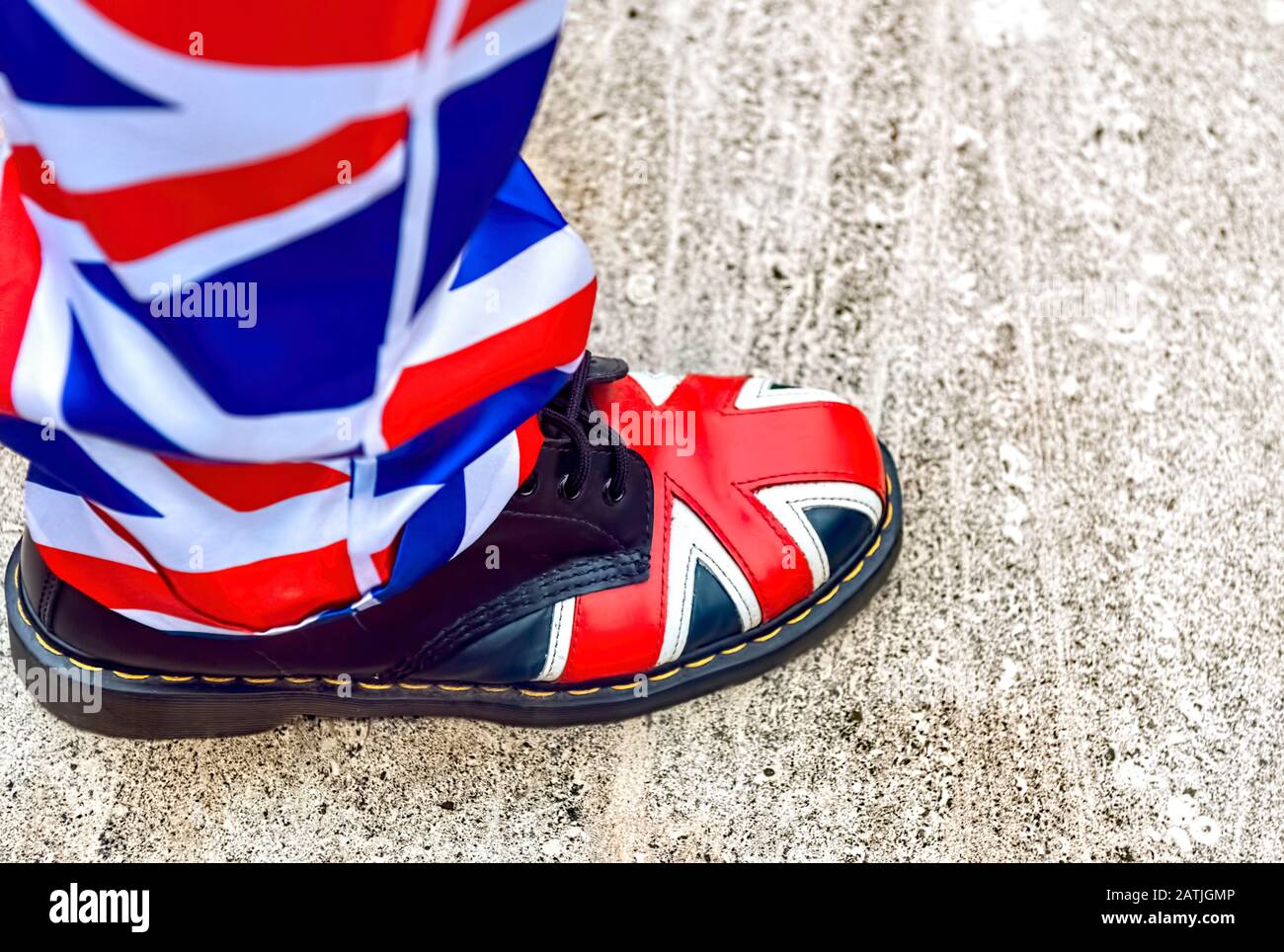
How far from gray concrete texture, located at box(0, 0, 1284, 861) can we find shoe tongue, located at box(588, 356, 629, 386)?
29 centimetres

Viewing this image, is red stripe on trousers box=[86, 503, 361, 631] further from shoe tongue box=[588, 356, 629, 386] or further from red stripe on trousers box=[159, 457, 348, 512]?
shoe tongue box=[588, 356, 629, 386]

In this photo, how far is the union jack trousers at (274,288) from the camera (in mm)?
546

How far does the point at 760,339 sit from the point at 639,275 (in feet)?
0.60

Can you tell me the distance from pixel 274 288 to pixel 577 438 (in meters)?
0.38

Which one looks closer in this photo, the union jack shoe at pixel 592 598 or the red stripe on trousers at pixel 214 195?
the red stripe on trousers at pixel 214 195

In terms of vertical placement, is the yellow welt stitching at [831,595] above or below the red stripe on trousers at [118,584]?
below

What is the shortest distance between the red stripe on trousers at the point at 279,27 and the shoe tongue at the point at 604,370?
0.50 metres

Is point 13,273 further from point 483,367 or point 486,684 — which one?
point 486,684

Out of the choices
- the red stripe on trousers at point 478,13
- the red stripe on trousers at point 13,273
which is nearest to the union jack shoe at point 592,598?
the red stripe on trousers at point 13,273

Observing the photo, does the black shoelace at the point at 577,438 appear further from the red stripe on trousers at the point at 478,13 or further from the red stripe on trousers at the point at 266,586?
the red stripe on trousers at the point at 478,13

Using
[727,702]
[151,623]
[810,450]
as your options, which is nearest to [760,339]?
[810,450]

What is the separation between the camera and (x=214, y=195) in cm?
59

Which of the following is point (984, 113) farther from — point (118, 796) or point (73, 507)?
point (118, 796)

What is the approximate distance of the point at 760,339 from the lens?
1371mm
